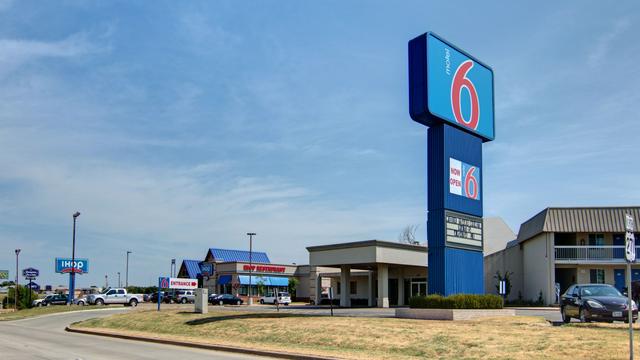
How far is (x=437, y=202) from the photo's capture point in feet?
88.6

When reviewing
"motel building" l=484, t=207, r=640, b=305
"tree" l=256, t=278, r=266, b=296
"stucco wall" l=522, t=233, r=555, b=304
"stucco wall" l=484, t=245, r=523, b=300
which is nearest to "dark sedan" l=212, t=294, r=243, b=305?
"tree" l=256, t=278, r=266, b=296

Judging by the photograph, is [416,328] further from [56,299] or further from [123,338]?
[56,299]

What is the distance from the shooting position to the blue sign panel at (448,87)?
2672 cm

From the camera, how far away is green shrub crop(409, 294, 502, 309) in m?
25.1

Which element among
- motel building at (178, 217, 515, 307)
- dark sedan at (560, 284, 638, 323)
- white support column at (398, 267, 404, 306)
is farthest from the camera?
white support column at (398, 267, 404, 306)

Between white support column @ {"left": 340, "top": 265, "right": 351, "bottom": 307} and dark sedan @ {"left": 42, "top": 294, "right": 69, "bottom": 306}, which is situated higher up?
white support column @ {"left": 340, "top": 265, "right": 351, "bottom": 307}

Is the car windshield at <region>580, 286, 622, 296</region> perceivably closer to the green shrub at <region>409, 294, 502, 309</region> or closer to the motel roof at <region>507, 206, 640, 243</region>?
the green shrub at <region>409, 294, 502, 309</region>

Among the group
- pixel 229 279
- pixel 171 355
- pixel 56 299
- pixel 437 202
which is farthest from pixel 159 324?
pixel 229 279

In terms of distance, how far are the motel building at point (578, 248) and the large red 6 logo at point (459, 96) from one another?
61.4 ft

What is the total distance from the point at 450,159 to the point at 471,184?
6.42ft

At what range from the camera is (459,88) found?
94.3 feet

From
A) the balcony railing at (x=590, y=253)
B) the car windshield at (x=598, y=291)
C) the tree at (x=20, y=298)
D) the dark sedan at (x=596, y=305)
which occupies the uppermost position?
the balcony railing at (x=590, y=253)

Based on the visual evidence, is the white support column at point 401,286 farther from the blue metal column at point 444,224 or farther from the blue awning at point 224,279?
the blue awning at point 224,279

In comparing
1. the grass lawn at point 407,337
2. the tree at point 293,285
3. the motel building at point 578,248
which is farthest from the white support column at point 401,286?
the grass lawn at point 407,337
